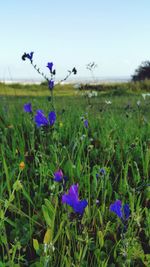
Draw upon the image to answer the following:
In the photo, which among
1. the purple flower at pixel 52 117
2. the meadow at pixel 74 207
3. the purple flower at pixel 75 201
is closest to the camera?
the purple flower at pixel 75 201

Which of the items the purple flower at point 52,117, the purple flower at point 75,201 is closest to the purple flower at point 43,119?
the purple flower at point 52,117

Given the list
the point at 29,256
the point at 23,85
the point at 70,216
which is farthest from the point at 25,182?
the point at 23,85

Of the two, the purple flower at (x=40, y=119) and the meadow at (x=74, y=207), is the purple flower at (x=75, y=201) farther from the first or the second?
the purple flower at (x=40, y=119)

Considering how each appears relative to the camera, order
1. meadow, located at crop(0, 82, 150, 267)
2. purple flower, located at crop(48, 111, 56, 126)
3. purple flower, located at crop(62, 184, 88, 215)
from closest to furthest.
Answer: purple flower, located at crop(62, 184, 88, 215)
meadow, located at crop(0, 82, 150, 267)
purple flower, located at crop(48, 111, 56, 126)

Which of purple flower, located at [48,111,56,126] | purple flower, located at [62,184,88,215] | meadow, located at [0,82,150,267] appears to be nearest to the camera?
purple flower, located at [62,184,88,215]

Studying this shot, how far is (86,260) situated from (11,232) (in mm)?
339

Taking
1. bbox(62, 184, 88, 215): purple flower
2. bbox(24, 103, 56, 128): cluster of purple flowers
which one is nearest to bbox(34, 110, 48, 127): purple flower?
bbox(24, 103, 56, 128): cluster of purple flowers

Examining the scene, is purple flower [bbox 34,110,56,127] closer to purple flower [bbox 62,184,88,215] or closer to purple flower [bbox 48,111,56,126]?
purple flower [bbox 48,111,56,126]

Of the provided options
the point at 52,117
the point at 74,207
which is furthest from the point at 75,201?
the point at 52,117

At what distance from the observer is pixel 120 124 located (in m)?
3.49

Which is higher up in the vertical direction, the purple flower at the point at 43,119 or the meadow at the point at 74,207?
the purple flower at the point at 43,119

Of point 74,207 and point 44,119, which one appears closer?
point 74,207

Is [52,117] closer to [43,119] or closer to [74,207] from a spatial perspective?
[43,119]

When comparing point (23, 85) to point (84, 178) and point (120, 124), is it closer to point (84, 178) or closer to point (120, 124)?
point (120, 124)
